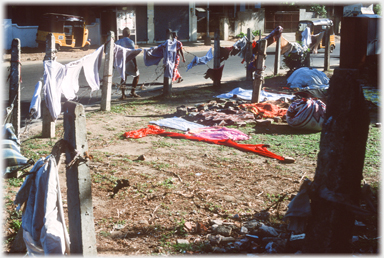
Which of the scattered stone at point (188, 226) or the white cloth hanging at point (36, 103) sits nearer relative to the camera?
the scattered stone at point (188, 226)

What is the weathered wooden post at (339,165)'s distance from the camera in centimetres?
280

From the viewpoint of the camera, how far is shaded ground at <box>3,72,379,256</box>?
3805 millimetres

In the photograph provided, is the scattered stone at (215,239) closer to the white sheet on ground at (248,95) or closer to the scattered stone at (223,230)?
the scattered stone at (223,230)

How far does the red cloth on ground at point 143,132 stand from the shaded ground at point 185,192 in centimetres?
17

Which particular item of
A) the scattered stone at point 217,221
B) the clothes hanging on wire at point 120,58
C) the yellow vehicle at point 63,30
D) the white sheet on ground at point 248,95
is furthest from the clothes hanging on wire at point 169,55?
the yellow vehicle at point 63,30

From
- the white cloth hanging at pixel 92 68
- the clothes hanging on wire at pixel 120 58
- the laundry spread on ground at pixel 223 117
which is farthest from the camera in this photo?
the clothes hanging on wire at pixel 120 58

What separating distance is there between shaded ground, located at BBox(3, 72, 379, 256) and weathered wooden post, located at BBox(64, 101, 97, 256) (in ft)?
2.23

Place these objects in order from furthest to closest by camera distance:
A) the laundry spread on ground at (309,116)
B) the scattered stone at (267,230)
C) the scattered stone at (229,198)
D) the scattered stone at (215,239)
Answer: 1. the laundry spread on ground at (309,116)
2. the scattered stone at (229,198)
3. the scattered stone at (267,230)
4. the scattered stone at (215,239)

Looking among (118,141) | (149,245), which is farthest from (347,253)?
(118,141)

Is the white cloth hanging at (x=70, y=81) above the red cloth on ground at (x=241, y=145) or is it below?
above

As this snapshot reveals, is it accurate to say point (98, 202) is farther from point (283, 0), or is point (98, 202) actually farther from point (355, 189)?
point (283, 0)

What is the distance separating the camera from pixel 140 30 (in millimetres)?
28922

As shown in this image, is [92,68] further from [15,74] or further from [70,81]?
[15,74]

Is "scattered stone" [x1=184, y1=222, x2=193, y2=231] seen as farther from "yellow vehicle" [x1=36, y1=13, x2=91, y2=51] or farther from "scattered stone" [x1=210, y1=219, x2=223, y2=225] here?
"yellow vehicle" [x1=36, y1=13, x2=91, y2=51]
